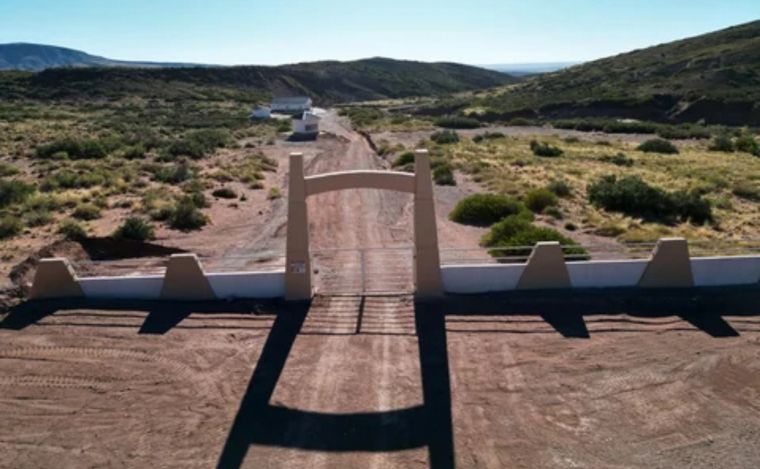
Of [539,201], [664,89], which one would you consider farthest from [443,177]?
[664,89]

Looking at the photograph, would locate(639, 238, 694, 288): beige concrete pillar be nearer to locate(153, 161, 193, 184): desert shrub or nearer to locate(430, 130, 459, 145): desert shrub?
locate(153, 161, 193, 184): desert shrub

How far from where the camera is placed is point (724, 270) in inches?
538

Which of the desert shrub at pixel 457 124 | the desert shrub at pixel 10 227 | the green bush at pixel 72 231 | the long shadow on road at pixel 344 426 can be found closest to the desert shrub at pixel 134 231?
the green bush at pixel 72 231

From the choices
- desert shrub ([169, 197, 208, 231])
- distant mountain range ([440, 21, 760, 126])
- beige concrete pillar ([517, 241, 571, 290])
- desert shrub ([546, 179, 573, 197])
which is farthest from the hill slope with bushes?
beige concrete pillar ([517, 241, 571, 290])

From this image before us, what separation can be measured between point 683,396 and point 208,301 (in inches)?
360

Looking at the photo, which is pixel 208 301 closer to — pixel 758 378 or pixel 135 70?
pixel 758 378

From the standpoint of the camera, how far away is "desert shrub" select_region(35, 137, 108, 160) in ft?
137

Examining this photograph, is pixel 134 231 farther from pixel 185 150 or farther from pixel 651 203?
pixel 185 150

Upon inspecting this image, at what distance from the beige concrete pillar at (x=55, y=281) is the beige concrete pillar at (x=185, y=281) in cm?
192

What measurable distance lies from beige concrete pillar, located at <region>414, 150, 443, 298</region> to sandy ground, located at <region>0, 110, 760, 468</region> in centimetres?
55

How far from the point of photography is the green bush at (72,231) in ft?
67.7

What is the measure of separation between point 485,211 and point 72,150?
3097 cm

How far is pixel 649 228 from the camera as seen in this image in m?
23.0

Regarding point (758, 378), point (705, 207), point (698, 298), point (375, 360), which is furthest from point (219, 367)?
point (705, 207)
